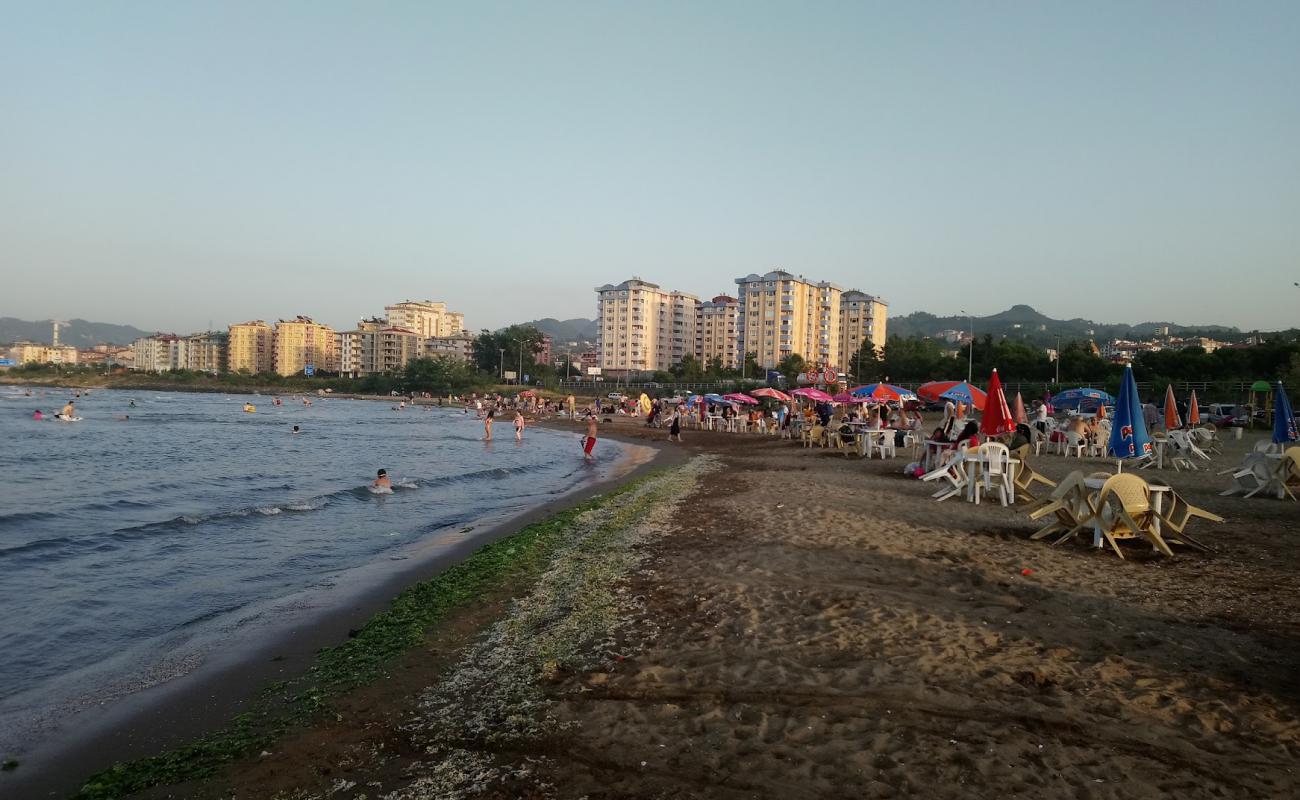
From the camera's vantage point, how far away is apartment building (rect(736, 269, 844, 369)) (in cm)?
12038

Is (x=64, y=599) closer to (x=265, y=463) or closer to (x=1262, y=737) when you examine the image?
(x=1262, y=737)

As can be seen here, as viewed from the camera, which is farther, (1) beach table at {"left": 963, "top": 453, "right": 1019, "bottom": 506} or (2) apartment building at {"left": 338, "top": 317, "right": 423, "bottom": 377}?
(2) apartment building at {"left": 338, "top": 317, "right": 423, "bottom": 377}

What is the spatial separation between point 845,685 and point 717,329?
446 ft

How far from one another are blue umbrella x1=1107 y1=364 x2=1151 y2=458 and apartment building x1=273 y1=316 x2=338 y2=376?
164606mm

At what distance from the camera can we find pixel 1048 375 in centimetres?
6034

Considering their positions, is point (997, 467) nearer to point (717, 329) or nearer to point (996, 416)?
point (996, 416)

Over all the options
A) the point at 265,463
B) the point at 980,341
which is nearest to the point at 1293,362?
the point at 980,341

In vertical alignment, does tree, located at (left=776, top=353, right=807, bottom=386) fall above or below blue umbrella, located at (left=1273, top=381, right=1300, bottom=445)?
above

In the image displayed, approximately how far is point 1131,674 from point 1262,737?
0.84 metres

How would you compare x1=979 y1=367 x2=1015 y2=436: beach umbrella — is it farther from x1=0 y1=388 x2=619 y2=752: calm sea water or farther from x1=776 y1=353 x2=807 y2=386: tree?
x1=776 y1=353 x2=807 y2=386: tree

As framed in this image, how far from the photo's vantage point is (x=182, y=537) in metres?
11.7

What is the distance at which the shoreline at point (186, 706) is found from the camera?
4.36 meters

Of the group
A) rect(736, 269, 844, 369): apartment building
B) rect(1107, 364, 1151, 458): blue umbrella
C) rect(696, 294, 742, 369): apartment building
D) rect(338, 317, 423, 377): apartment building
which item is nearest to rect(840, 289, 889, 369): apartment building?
rect(736, 269, 844, 369): apartment building

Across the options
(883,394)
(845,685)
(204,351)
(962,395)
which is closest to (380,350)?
(204,351)
